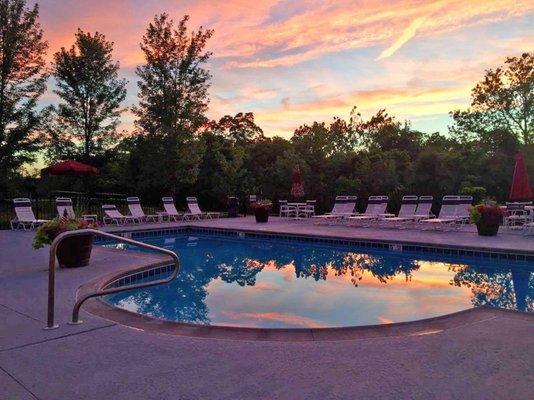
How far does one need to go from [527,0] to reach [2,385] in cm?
1343

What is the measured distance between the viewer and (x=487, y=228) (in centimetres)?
1105

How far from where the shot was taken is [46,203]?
18797 mm

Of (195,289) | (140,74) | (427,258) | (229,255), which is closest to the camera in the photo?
(195,289)

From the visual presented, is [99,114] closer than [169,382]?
No

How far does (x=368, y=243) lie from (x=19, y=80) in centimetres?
1519

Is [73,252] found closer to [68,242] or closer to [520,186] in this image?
[68,242]

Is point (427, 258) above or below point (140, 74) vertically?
below

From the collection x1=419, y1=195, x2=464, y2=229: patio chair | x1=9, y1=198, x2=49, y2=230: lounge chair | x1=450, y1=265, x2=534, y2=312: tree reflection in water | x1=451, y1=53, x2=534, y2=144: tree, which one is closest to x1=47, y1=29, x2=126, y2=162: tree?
x1=9, y1=198, x2=49, y2=230: lounge chair

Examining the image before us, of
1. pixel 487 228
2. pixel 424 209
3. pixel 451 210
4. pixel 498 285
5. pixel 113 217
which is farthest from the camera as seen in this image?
pixel 113 217

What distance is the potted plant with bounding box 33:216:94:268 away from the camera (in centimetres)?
709

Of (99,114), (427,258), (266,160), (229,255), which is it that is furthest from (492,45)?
(99,114)

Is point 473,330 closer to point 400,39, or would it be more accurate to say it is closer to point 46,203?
point 400,39

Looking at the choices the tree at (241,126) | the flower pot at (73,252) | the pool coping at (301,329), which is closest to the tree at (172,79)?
the flower pot at (73,252)

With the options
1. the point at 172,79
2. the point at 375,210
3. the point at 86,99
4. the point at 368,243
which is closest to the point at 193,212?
the point at 172,79
